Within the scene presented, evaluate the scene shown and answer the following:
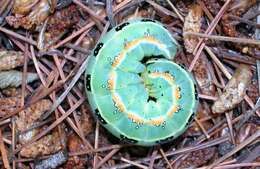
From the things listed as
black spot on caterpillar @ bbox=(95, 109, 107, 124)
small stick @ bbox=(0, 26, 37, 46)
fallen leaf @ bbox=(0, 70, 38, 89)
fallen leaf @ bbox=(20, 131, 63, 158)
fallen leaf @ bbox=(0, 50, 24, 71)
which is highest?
small stick @ bbox=(0, 26, 37, 46)

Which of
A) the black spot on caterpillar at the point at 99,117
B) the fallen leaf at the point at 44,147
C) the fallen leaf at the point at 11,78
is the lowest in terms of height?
the fallen leaf at the point at 44,147

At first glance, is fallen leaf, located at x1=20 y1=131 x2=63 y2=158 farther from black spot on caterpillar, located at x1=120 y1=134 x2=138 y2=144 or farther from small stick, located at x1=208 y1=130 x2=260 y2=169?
small stick, located at x1=208 y1=130 x2=260 y2=169

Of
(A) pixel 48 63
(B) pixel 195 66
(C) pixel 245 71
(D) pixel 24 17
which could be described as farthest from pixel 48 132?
(C) pixel 245 71

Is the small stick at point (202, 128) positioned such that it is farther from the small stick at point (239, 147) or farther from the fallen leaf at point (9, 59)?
the fallen leaf at point (9, 59)

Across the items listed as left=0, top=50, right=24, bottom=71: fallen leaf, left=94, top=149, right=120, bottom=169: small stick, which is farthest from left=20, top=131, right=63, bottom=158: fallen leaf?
left=0, top=50, right=24, bottom=71: fallen leaf

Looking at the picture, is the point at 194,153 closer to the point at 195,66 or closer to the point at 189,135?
the point at 189,135

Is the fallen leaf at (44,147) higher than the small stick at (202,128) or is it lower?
lower

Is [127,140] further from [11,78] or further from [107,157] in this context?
[11,78]

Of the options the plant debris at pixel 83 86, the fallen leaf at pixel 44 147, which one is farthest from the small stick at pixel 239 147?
the fallen leaf at pixel 44 147

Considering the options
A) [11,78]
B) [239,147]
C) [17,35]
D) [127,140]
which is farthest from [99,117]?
[239,147]

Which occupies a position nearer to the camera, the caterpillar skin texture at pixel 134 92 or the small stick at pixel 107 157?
the caterpillar skin texture at pixel 134 92
